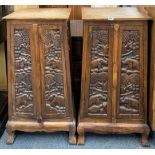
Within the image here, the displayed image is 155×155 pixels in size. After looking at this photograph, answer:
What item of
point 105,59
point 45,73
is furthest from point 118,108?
point 45,73

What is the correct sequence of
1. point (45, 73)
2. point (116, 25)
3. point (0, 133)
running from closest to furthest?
point (116, 25) → point (45, 73) → point (0, 133)

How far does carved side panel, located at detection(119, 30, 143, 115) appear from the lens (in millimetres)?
1590

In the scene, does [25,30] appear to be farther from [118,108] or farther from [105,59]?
[118,108]

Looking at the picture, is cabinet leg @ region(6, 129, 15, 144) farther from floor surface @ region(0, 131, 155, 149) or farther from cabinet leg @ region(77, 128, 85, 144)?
cabinet leg @ region(77, 128, 85, 144)

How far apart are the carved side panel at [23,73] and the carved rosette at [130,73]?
Answer: 53cm

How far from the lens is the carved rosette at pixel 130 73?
159cm

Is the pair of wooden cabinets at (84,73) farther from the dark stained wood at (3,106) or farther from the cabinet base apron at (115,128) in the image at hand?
the dark stained wood at (3,106)

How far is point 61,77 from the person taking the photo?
167 cm

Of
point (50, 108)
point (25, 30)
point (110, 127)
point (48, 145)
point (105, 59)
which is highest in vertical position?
point (25, 30)

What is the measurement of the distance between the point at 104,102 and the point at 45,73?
387 millimetres

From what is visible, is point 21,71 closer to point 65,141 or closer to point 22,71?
point 22,71

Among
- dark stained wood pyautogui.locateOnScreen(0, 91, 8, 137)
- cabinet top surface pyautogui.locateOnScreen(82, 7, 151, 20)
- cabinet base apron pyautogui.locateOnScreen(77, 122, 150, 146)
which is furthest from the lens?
dark stained wood pyautogui.locateOnScreen(0, 91, 8, 137)

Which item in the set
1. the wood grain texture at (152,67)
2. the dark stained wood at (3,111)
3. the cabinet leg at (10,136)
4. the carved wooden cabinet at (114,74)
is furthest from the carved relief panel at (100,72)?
the dark stained wood at (3,111)

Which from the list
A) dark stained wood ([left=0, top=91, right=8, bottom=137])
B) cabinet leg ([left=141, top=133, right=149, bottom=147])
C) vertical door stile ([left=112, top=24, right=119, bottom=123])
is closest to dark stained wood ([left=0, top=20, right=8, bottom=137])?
dark stained wood ([left=0, top=91, right=8, bottom=137])
